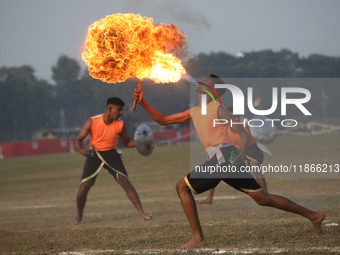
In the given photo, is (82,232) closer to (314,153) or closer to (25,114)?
(314,153)

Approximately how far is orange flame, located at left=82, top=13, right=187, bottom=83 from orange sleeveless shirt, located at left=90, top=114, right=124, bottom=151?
2.66 metres

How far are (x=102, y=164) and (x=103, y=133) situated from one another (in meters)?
0.56

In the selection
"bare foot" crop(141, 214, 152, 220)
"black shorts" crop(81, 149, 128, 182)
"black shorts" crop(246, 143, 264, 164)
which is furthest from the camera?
"black shorts" crop(246, 143, 264, 164)

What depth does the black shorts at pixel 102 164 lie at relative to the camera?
430 inches

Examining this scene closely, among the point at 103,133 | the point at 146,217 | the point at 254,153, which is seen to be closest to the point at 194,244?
the point at 146,217

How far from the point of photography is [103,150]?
1098 centimetres

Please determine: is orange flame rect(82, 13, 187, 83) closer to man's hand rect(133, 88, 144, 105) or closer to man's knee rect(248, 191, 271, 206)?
man's hand rect(133, 88, 144, 105)

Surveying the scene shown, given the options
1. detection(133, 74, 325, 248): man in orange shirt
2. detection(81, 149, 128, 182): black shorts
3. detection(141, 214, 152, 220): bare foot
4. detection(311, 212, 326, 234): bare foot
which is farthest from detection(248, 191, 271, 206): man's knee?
detection(81, 149, 128, 182): black shorts

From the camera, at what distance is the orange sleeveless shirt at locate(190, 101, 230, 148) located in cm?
739

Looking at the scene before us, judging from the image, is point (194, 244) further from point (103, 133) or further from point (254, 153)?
point (254, 153)

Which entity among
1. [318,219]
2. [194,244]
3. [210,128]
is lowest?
[194,244]

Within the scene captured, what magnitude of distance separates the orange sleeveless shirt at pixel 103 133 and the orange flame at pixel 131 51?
2.66 m

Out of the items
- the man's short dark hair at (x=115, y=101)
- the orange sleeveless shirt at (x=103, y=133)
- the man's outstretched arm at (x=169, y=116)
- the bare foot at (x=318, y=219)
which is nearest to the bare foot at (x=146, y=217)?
the orange sleeveless shirt at (x=103, y=133)

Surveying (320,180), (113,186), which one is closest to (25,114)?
(113,186)
